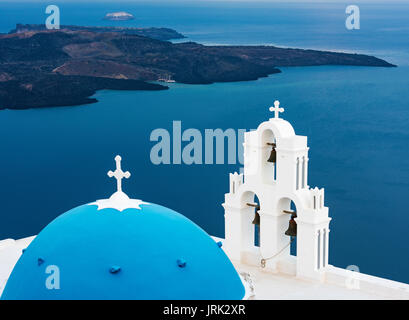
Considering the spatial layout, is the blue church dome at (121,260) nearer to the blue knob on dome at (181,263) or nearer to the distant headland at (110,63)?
the blue knob on dome at (181,263)

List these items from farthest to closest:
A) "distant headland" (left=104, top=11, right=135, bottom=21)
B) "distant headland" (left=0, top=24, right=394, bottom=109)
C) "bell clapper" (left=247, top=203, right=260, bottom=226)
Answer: "distant headland" (left=104, top=11, right=135, bottom=21), "distant headland" (left=0, top=24, right=394, bottom=109), "bell clapper" (left=247, top=203, right=260, bottom=226)

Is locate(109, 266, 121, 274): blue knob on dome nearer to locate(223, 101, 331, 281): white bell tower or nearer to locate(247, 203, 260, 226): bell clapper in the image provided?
locate(223, 101, 331, 281): white bell tower

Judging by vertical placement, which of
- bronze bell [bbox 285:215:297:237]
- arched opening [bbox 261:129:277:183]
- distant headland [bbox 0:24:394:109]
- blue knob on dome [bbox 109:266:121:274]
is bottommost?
bronze bell [bbox 285:215:297:237]

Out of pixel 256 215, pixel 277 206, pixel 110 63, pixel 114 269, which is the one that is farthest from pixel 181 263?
pixel 110 63

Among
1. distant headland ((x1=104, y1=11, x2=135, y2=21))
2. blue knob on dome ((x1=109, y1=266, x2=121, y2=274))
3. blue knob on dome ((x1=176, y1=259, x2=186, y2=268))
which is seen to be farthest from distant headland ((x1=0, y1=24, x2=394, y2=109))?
blue knob on dome ((x1=109, y1=266, x2=121, y2=274))

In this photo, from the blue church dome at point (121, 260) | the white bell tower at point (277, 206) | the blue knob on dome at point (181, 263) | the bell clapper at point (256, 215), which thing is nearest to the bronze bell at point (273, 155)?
the white bell tower at point (277, 206)

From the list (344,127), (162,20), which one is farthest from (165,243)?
(162,20)

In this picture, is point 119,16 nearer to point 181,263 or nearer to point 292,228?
point 292,228
